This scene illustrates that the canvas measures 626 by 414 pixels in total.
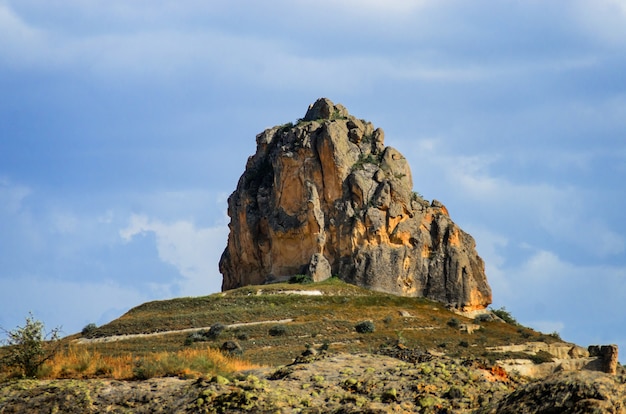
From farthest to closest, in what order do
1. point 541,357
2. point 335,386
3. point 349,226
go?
1. point 349,226
2. point 541,357
3. point 335,386

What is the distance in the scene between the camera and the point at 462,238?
89875 millimetres

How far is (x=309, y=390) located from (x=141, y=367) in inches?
235

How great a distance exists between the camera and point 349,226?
84.6 m

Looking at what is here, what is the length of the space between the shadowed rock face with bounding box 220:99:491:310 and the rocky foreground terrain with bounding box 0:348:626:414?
58.3 metres

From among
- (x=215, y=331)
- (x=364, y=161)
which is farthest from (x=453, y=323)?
(x=364, y=161)

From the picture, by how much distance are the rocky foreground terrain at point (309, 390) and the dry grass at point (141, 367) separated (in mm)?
1049

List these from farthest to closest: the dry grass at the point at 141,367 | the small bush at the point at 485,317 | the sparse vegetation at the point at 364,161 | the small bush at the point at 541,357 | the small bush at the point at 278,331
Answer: the sparse vegetation at the point at 364,161 < the small bush at the point at 485,317 < the small bush at the point at 278,331 < the small bush at the point at 541,357 < the dry grass at the point at 141,367

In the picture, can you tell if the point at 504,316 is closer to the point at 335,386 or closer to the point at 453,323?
the point at 453,323

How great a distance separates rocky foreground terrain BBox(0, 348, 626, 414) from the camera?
20.2 m

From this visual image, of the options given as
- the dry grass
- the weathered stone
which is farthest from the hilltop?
the weathered stone

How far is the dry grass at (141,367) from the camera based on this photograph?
25172 millimetres

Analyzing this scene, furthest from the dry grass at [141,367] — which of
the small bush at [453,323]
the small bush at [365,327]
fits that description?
the small bush at [453,323]

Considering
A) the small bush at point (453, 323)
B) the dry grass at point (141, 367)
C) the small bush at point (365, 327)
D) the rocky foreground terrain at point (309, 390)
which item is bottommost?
the rocky foreground terrain at point (309, 390)

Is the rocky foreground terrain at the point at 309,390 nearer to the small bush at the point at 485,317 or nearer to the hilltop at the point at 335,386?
the hilltop at the point at 335,386
